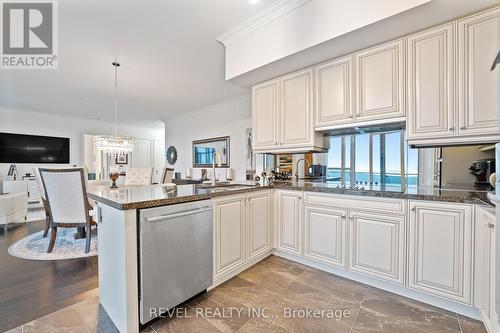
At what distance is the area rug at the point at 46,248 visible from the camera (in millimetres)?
2757

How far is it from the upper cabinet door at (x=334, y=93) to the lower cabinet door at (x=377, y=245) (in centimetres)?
101

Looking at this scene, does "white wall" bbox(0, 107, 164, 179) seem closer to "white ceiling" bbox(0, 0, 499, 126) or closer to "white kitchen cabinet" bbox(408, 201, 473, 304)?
"white ceiling" bbox(0, 0, 499, 126)

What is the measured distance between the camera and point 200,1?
2062mm

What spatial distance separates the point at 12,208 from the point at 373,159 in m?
5.86

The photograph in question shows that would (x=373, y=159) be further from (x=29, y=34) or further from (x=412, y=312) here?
(x=29, y=34)

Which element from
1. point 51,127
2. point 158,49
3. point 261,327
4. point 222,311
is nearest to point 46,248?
point 222,311

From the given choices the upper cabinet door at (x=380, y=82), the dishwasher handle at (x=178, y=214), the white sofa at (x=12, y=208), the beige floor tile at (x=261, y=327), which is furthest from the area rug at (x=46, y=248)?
the upper cabinet door at (x=380, y=82)

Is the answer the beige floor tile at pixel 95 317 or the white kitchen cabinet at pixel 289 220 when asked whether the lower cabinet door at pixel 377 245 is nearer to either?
the white kitchen cabinet at pixel 289 220

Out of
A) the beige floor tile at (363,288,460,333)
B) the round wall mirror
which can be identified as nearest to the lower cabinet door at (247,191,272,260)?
the beige floor tile at (363,288,460,333)

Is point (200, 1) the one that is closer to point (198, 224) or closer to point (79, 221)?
point (198, 224)

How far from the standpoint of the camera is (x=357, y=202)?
2092 millimetres

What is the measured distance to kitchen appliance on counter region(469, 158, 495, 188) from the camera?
2014 millimetres

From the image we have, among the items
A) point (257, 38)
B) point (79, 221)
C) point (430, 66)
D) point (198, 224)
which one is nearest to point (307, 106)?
point (257, 38)

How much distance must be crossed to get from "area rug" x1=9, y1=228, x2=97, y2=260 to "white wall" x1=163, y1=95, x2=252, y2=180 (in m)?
2.91
